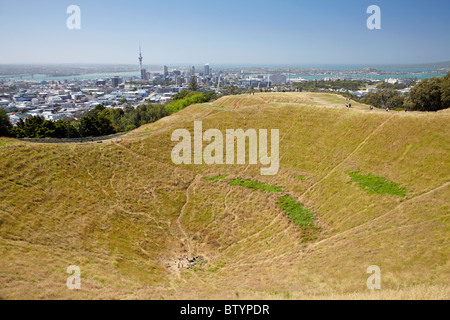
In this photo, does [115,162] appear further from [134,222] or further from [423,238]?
[423,238]

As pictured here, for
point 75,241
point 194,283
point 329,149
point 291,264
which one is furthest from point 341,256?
point 75,241
